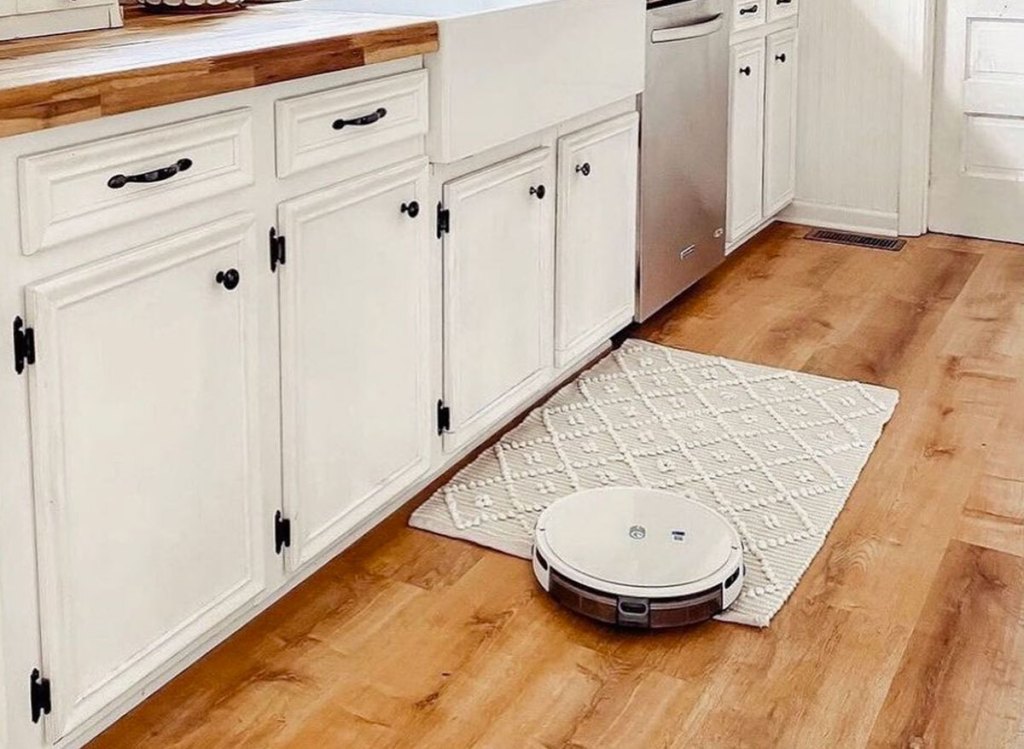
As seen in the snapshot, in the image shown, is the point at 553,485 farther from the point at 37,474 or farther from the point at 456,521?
the point at 37,474

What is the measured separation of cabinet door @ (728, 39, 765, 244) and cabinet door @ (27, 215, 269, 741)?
8.22 feet

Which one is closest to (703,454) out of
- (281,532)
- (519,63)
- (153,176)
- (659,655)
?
(659,655)

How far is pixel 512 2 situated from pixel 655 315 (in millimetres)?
1198

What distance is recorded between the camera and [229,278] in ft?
6.33

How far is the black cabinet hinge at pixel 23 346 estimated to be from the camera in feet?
5.19

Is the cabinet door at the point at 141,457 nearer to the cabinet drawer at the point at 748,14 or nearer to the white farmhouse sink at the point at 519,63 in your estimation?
the white farmhouse sink at the point at 519,63

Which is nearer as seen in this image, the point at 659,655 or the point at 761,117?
the point at 659,655

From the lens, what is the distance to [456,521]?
2.61 metres

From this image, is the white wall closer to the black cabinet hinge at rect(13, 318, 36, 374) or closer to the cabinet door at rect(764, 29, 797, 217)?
the cabinet door at rect(764, 29, 797, 217)

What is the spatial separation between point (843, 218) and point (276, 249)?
10.9 ft

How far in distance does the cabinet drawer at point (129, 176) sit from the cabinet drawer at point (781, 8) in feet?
9.42

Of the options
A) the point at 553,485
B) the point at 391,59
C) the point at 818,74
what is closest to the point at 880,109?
the point at 818,74

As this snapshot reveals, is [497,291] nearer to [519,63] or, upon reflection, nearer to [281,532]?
[519,63]

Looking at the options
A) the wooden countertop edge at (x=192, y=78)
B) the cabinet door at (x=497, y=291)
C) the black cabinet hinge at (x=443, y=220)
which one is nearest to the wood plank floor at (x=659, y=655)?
the cabinet door at (x=497, y=291)
